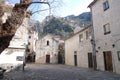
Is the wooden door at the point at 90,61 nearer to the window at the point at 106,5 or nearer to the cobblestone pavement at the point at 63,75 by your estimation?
the cobblestone pavement at the point at 63,75

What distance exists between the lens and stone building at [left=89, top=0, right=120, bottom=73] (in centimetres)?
1446

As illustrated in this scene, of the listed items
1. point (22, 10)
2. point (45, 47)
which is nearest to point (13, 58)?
point (22, 10)

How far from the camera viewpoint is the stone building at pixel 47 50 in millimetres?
36906

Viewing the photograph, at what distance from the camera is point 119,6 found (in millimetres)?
14094

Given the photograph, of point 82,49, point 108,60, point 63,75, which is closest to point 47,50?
point 82,49

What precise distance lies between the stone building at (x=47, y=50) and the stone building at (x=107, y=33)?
1991cm

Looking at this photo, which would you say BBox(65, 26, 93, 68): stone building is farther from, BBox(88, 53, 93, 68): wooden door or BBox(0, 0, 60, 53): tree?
BBox(0, 0, 60, 53): tree

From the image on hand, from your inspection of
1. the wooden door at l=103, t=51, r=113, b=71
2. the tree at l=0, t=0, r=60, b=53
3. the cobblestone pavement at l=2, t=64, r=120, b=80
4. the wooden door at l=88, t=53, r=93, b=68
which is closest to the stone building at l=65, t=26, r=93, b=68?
the wooden door at l=88, t=53, r=93, b=68

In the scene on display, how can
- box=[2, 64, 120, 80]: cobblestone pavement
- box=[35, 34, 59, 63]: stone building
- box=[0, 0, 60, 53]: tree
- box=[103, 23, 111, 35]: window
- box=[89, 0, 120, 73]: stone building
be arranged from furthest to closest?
box=[35, 34, 59, 63]: stone building < box=[103, 23, 111, 35]: window < box=[89, 0, 120, 73]: stone building < box=[2, 64, 120, 80]: cobblestone pavement < box=[0, 0, 60, 53]: tree

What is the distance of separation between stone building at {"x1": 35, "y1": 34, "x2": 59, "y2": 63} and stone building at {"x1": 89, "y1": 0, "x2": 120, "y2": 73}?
784 inches

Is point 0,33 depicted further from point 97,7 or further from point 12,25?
point 97,7

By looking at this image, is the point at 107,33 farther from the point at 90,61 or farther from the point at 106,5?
the point at 90,61

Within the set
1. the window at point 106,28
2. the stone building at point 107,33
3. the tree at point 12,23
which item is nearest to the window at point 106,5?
the stone building at point 107,33

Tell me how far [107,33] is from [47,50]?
2312 cm
